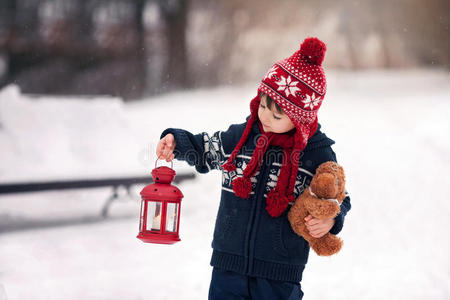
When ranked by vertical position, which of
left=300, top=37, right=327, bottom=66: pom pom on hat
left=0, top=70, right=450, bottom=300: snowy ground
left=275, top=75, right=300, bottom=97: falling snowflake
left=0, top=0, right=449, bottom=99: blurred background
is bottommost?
left=0, top=70, right=450, bottom=300: snowy ground

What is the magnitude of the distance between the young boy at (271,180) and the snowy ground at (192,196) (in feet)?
3.12

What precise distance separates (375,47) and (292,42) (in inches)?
27.4

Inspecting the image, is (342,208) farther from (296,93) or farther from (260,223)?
(296,93)

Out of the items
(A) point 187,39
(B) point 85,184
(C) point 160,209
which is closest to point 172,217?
(C) point 160,209

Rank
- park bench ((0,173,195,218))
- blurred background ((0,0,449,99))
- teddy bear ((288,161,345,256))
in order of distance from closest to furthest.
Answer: teddy bear ((288,161,345,256)) → park bench ((0,173,195,218)) → blurred background ((0,0,449,99))

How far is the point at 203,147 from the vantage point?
5.05 feet

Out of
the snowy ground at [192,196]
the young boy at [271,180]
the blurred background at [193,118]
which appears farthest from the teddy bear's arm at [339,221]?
the blurred background at [193,118]

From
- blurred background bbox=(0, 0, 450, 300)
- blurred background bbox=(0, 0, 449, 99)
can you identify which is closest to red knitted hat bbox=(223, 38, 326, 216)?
blurred background bbox=(0, 0, 450, 300)

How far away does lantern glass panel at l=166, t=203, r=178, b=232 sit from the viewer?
59.4 inches

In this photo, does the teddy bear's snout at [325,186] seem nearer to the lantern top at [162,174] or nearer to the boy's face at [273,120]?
the boy's face at [273,120]

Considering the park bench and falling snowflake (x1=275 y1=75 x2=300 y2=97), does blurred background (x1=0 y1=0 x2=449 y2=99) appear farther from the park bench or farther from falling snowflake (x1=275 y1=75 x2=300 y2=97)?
falling snowflake (x1=275 y1=75 x2=300 y2=97)

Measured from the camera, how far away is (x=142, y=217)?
1.52 metres

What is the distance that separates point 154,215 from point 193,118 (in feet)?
7.27

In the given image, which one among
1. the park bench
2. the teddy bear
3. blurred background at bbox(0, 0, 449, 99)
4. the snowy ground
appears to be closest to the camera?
the teddy bear
